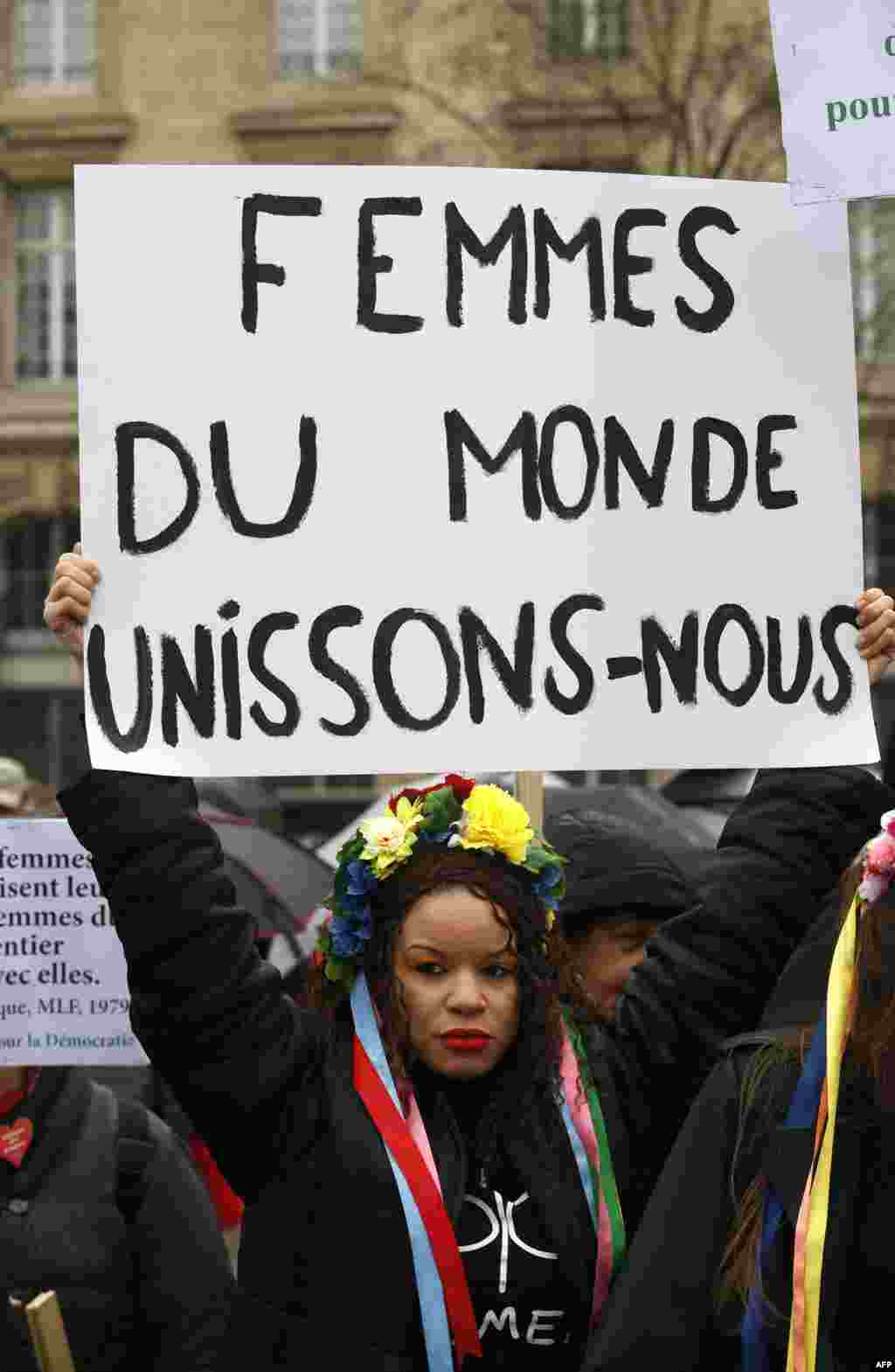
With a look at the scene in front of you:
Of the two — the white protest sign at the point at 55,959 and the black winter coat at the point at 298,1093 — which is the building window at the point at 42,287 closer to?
the white protest sign at the point at 55,959

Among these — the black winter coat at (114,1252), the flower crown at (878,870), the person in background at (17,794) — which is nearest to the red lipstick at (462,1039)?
the flower crown at (878,870)

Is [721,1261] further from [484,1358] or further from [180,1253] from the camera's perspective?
[180,1253]

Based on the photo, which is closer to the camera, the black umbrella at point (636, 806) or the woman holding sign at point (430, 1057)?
the woman holding sign at point (430, 1057)

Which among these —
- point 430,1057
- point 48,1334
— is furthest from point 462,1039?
point 48,1334

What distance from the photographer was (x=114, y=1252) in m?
3.35

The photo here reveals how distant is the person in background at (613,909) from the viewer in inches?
141

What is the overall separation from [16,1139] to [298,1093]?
36.8 inches

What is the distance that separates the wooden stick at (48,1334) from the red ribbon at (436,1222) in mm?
781

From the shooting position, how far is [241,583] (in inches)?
118

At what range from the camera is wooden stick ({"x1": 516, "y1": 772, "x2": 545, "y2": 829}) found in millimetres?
3061

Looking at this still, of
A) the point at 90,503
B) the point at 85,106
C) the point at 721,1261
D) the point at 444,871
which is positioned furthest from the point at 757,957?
the point at 85,106

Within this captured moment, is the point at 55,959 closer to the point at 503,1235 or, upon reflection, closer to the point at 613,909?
the point at 613,909

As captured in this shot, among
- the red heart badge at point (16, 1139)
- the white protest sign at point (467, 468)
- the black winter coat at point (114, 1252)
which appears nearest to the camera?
the white protest sign at point (467, 468)

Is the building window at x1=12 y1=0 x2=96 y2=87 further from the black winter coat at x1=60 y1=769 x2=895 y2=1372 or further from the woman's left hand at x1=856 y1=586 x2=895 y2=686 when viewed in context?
the black winter coat at x1=60 y1=769 x2=895 y2=1372
